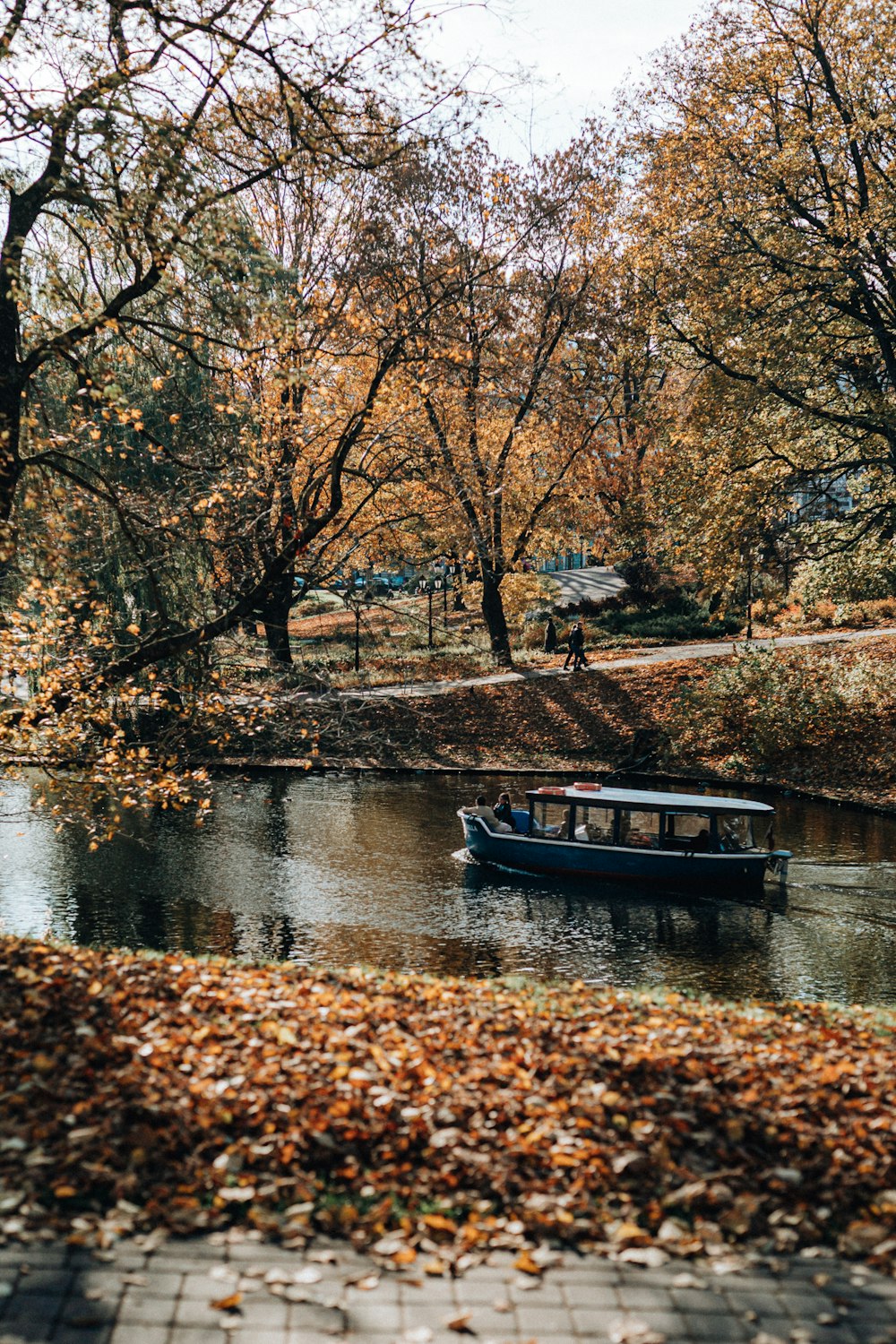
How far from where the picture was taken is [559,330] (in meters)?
34.8

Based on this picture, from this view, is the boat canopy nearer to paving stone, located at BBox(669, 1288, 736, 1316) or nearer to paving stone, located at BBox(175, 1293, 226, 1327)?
paving stone, located at BBox(669, 1288, 736, 1316)

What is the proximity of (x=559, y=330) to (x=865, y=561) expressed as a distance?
41.9 feet

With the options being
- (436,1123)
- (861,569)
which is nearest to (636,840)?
(861,569)

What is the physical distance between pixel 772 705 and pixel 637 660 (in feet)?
25.9

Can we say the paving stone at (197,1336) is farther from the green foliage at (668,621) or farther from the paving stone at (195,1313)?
the green foliage at (668,621)

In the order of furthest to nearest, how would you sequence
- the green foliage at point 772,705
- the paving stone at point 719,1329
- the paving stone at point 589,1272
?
the green foliage at point 772,705, the paving stone at point 589,1272, the paving stone at point 719,1329

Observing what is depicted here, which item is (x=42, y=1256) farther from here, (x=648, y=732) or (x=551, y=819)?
(x=648, y=732)

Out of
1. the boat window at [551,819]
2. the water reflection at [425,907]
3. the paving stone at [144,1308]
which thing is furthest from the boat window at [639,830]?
the paving stone at [144,1308]

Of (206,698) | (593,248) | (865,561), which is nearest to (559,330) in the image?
(593,248)

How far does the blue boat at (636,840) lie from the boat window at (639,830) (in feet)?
0.05

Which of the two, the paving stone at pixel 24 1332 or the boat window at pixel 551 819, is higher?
the paving stone at pixel 24 1332

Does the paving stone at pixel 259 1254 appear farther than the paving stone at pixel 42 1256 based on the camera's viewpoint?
Yes

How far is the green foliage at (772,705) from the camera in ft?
93.4

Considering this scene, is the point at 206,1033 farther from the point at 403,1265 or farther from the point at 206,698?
the point at 206,698
